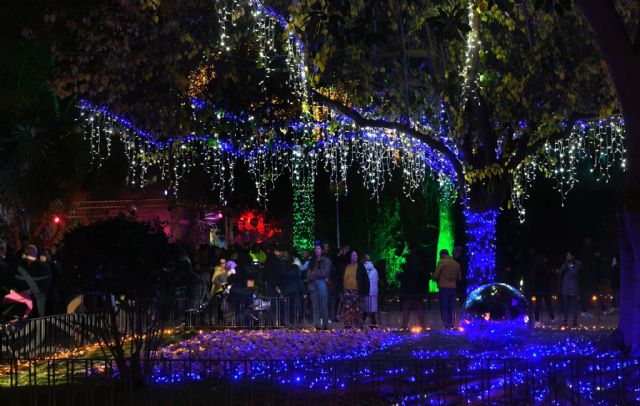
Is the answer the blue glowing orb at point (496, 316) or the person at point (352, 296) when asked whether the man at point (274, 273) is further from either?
the blue glowing orb at point (496, 316)

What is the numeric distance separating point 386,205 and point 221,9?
57.9 feet

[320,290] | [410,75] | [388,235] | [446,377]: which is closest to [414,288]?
[320,290]

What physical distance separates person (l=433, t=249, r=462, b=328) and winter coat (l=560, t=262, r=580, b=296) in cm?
271

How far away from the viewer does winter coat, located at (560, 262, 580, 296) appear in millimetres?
19312

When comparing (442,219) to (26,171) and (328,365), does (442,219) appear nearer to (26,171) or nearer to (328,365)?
(26,171)

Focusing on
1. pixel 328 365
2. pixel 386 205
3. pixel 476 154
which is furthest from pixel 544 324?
pixel 386 205

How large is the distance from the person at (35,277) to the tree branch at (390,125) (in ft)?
20.5

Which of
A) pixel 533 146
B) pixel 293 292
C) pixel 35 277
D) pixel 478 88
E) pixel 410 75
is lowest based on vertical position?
pixel 293 292

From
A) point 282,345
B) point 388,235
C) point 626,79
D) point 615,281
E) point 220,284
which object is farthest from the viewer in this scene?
point 388,235

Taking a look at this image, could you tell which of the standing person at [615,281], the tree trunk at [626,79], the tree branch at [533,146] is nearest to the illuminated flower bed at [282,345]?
the tree branch at [533,146]

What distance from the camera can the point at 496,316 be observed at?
13.3 meters

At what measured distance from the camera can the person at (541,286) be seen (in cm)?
2038

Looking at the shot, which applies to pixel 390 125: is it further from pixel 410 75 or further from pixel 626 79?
pixel 626 79

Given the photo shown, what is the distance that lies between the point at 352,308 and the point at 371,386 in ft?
30.5
